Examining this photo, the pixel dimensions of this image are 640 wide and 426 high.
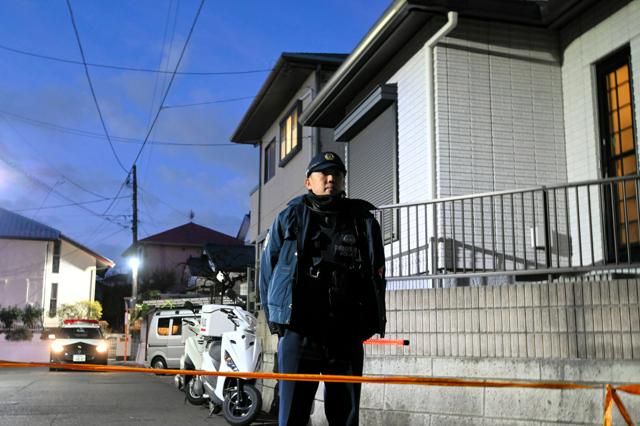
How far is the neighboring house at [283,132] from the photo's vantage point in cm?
1631

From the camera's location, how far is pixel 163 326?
22.6m

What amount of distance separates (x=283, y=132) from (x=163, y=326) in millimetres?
8032

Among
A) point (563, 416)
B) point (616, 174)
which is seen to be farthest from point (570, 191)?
point (563, 416)

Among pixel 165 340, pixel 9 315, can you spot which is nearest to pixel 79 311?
pixel 9 315

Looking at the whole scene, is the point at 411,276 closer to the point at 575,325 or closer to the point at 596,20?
the point at 575,325

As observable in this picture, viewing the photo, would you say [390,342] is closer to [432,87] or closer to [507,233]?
[507,233]

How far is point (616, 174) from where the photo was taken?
8.69 metres

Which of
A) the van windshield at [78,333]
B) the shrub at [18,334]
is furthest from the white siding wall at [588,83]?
the shrub at [18,334]

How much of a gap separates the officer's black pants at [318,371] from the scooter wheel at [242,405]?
5024 millimetres

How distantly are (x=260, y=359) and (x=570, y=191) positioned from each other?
4577 millimetres

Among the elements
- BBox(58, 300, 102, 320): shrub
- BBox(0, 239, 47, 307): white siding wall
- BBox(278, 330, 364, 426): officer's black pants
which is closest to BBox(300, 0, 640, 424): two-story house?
BBox(278, 330, 364, 426): officer's black pants

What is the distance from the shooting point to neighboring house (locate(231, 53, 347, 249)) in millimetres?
16312

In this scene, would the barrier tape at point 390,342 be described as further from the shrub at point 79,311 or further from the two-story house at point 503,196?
the shrub at point 79,311

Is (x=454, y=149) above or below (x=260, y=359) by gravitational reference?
above
